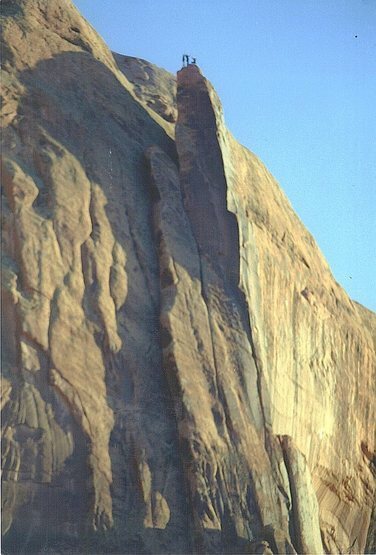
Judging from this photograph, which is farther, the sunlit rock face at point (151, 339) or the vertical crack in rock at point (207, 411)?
the vertical crack in rock at point (207, 411)

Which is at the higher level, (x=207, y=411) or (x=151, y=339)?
(x=151, y=339)

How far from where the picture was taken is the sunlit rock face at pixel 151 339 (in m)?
20.9

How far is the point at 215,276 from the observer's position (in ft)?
79.5

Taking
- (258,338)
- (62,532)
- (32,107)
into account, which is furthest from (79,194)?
(62,532)

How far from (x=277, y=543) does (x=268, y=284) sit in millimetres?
6261

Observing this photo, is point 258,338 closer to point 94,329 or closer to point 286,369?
point 286,369

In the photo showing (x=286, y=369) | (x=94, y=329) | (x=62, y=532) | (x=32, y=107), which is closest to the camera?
(x=62, y=532)

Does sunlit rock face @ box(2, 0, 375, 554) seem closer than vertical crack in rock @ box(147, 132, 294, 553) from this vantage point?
Yes

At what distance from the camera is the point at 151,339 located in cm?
2289

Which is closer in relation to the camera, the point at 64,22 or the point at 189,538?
the point at 189,538

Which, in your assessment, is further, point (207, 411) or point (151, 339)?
point (151, 339)

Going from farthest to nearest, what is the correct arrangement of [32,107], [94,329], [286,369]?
[286,369] < [32,107] < [94,329]

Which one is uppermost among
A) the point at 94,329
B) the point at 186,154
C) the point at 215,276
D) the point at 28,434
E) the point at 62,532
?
the point at 186,154

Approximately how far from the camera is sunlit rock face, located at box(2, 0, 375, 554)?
20.9 meters
